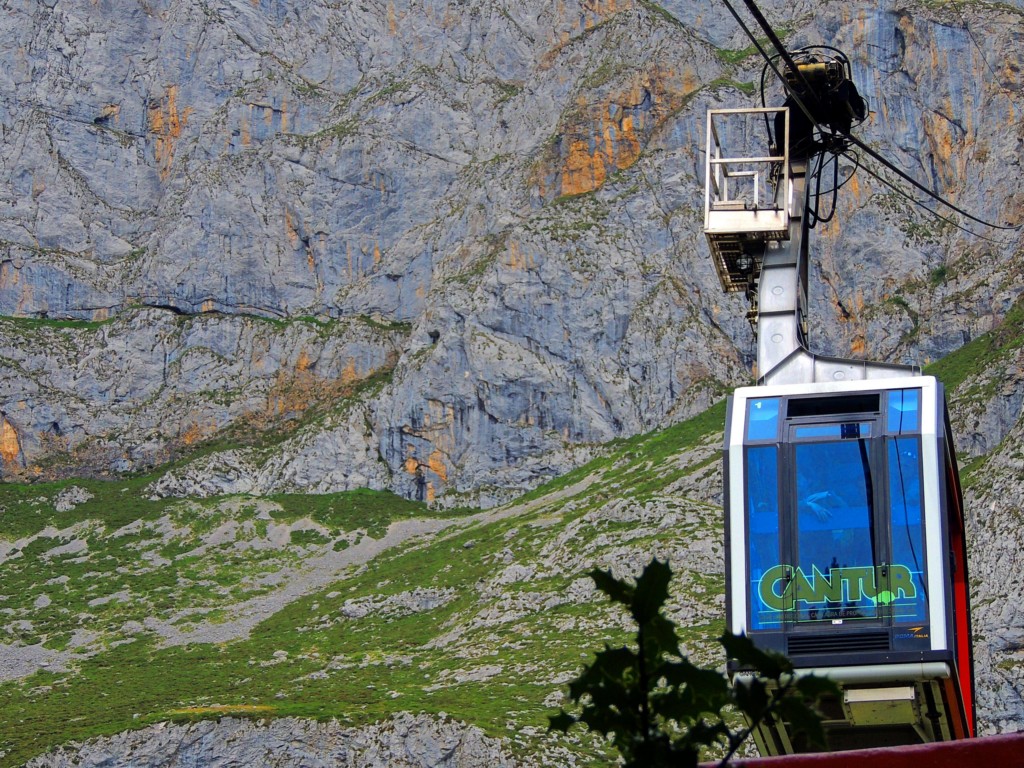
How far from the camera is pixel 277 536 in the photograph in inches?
5251

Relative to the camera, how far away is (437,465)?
13775 centimetres

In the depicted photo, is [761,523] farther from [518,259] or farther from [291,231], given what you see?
[291,231]

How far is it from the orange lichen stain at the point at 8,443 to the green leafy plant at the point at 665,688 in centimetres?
15116

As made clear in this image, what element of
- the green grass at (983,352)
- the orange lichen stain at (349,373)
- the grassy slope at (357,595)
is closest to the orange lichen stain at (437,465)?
the grassy slope at (357,595)

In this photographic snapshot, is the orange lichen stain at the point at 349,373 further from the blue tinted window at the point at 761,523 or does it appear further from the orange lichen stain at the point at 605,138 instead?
the blue tinted window at the point at 761,523

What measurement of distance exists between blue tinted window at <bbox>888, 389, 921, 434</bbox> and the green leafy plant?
15.2 metres

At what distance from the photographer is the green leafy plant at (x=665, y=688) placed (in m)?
→ 5.90

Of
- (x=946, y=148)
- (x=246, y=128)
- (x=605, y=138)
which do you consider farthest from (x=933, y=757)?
(x=246, y=128)

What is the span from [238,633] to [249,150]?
65146mm

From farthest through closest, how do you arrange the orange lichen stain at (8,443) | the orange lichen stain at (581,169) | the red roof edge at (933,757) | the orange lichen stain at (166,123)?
the orange lichen stain at (166,123)
the orange lichen stain at (8,443)
the orange lichen stain at (581,169)
the red roof edge at (933,757)

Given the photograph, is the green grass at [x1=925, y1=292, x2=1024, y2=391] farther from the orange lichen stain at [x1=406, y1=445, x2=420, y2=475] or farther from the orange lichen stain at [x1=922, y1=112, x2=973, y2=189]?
the orange lichen stain at [x1=406, y1=445, x2=420, y2=475]

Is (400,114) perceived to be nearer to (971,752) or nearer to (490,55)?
(490,55)

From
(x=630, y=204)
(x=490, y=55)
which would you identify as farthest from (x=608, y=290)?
(x=490, y=55)

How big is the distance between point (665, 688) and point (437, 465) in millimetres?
131645
